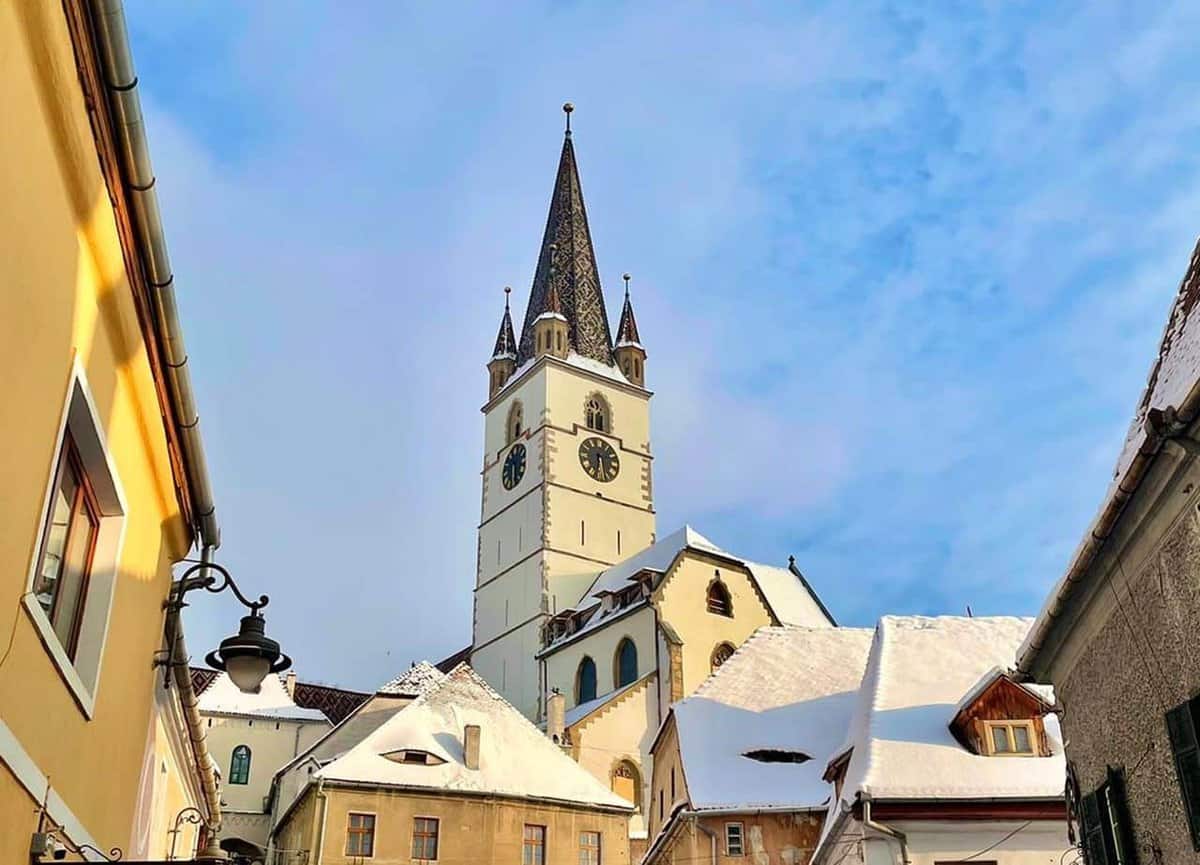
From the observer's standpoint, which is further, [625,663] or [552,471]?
[552,471]

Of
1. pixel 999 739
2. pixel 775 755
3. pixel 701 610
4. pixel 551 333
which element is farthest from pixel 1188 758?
pixel 551 333

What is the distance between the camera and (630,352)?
6544 centimetres

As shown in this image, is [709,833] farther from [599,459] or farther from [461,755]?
[599,459]

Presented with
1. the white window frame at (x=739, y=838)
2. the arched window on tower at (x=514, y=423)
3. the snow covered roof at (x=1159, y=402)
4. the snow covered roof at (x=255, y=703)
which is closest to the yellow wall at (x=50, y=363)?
the snow covered roof at (x=1159, y=402)

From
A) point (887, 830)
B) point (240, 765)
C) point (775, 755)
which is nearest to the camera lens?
point (887, 830)

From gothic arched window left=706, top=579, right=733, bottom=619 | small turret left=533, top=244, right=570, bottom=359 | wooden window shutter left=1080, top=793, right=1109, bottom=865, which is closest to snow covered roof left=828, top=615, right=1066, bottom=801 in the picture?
wooden window shutter left=1080, top=793, right=1109, bottom=865

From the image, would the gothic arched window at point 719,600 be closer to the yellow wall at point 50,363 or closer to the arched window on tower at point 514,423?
the arched window on tower at point 514,423

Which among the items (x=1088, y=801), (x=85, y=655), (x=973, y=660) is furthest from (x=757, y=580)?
(x=85, y=655)

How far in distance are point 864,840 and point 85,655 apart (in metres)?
13.5

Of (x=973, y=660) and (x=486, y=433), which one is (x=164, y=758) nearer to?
(x=973, y=660)

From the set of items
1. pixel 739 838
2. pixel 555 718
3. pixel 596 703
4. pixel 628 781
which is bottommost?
pixel 739 838

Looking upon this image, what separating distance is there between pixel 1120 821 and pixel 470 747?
21.6 meters

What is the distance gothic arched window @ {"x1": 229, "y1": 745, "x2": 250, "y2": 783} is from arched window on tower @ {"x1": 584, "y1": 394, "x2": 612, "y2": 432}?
2328cm

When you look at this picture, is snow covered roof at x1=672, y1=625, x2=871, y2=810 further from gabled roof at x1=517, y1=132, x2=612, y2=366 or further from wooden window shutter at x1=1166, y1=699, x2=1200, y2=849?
gabled roof at x1=517, y1=132, x2=612, y2=366
